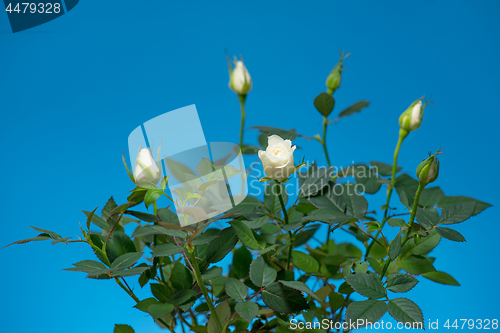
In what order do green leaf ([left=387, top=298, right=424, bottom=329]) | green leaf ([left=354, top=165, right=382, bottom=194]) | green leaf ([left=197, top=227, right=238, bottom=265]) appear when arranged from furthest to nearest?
green leaf ([left=354, top=165, right=382, bottom=194]) → green leaf ([left=197, top=227, right=238, bottom=265]) → green leaf ([left=387, top=298, right=424, bottom=329])

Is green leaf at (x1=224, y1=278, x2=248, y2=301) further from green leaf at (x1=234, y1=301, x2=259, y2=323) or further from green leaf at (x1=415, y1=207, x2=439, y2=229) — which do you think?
green leaf at (x1=415, y1=207, x2=439, y2=229)

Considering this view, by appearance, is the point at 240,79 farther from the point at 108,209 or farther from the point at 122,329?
the point at 122,329

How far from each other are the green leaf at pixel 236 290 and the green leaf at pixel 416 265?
0.22m

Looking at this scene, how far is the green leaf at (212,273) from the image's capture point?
0.48m

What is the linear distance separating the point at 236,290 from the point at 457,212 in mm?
274

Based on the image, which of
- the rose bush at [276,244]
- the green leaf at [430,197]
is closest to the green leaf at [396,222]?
the rose bush at [276,244]

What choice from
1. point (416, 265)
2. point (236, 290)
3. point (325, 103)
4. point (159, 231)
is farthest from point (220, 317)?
point (325, 103)

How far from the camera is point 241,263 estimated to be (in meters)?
0.62

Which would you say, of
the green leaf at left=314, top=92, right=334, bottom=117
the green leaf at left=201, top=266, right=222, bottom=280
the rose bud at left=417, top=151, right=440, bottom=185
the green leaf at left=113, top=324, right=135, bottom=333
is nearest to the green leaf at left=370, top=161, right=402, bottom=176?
the green leaf at left=314, top=92, right=334, bottom=117

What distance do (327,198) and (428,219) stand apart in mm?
133

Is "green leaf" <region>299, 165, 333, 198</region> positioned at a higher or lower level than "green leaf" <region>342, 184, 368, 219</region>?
higher

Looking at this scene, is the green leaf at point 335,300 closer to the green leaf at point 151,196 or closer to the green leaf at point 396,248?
the green leaf at point 396,248

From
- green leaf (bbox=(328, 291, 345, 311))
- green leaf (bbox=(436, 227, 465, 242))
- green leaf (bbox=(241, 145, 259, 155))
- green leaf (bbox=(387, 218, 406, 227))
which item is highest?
green leaf (bbox=(241, 145, 259, 155))

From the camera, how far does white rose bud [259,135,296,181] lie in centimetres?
48
